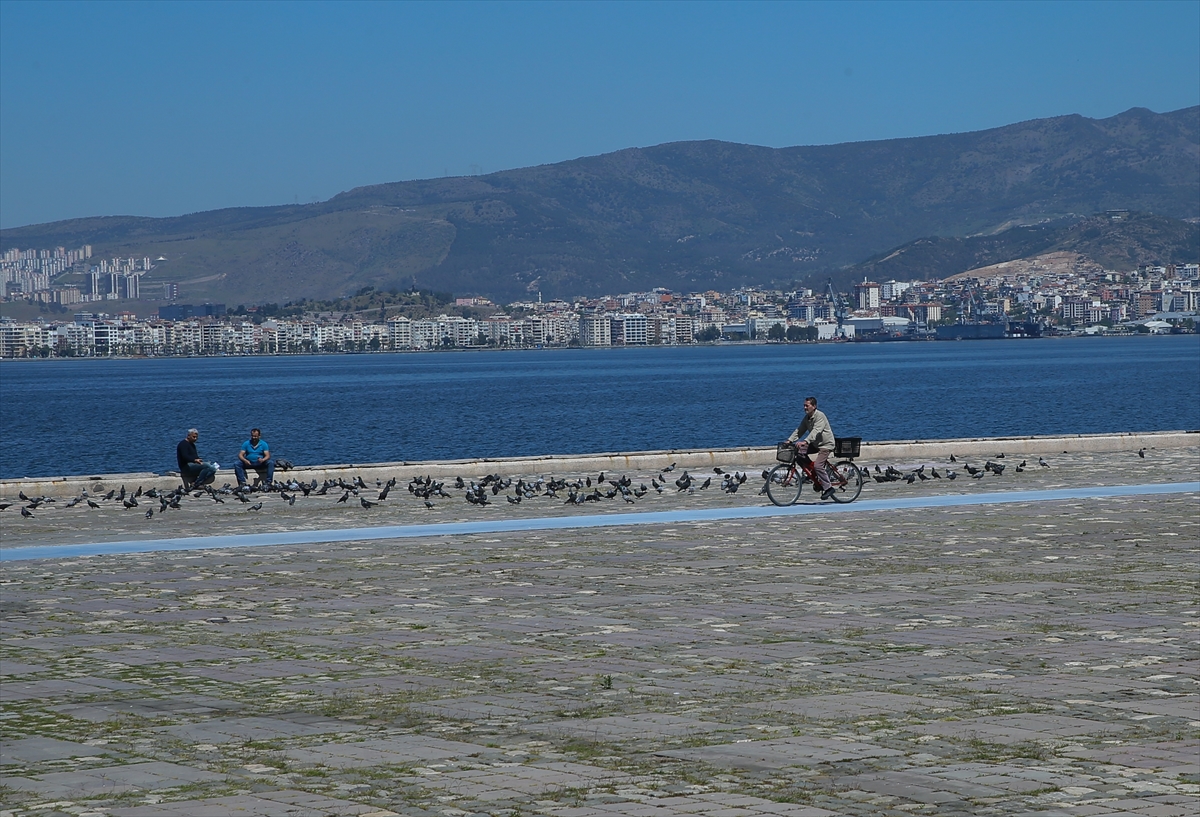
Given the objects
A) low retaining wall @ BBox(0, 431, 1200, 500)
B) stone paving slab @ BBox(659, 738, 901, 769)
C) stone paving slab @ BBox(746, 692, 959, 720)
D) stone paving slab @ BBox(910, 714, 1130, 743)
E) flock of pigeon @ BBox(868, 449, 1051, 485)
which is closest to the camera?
stone paving slab @ BBox(659, 738, 901, 769)

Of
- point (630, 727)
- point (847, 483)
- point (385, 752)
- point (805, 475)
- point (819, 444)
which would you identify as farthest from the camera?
point (847, 483)

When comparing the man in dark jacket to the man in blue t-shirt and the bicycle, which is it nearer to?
the man in blue t-shirt

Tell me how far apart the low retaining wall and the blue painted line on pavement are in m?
5.77

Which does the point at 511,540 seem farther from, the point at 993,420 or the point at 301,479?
the point at 993,420

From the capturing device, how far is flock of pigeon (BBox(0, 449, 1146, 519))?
20530 millimetres

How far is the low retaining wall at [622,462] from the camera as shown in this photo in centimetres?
2270

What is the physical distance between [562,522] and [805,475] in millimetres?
3523

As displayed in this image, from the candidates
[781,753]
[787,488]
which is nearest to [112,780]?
[781,753]

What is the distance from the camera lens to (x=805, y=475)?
1989 cm

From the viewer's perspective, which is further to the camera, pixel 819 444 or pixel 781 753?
pixel 819 444

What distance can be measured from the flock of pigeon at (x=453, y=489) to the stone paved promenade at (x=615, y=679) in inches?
208

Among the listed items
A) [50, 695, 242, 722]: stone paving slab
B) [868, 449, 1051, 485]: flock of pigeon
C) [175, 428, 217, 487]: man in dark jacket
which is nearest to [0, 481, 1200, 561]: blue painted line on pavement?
[868, 449, 1051, 485]: flock of pigeon

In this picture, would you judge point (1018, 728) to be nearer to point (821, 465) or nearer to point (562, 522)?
point (562, 522)

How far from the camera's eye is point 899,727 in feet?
23.0
